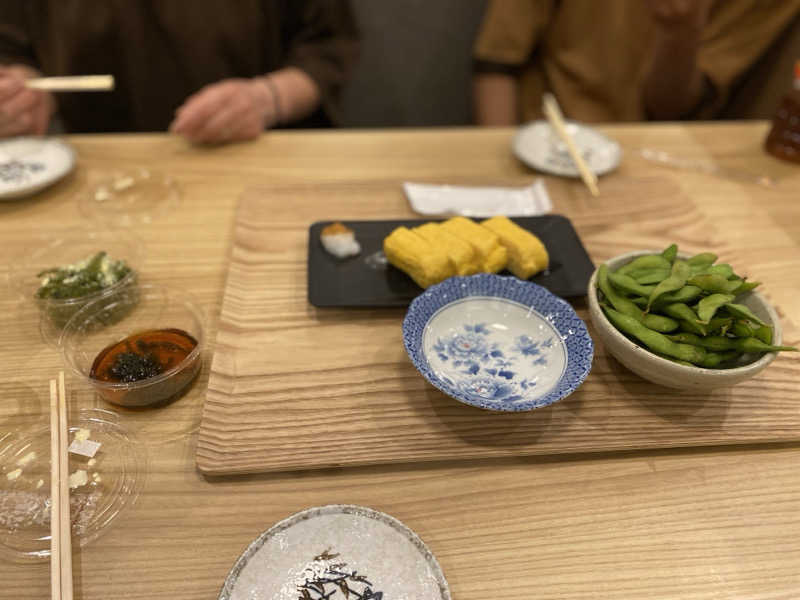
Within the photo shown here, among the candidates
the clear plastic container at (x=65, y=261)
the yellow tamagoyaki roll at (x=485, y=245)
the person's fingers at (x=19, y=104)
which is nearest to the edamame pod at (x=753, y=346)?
the yellow tamagoyaki roll at (x=485, y=245)

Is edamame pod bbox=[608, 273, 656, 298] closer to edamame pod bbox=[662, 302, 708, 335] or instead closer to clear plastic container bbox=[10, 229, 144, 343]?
edamame pod bbox=[662, 302, 708, 335]

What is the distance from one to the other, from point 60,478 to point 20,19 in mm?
1926

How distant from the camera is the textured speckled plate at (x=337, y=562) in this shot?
69 centimetres

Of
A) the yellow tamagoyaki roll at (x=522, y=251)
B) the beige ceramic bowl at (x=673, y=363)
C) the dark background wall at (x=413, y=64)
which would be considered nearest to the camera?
the beige ceramic bowl at (x=673, y=363)

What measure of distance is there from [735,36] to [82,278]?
2.70 meters

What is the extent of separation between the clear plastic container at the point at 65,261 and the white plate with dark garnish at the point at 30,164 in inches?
8.1

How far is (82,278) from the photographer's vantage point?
112 centimetres

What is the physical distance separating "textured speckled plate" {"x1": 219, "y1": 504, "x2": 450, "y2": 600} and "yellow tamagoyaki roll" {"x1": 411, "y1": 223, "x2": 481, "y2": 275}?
1.91 ft

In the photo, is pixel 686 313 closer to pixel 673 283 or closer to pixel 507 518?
pixel 673 283

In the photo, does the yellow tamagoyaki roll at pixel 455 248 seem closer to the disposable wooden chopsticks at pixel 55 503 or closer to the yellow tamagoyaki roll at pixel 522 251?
the yellow tamagoyaki roll at pixel 522 251

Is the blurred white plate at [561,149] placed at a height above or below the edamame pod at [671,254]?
below

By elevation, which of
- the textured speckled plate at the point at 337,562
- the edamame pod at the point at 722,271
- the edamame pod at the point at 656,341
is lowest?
the textured speckled plate at the point at 337,562

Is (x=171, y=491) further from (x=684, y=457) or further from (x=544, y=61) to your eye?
(x=544, y=61)

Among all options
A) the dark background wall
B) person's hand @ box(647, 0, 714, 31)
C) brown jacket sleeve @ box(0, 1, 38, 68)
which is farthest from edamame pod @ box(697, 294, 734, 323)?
the dark background wall
